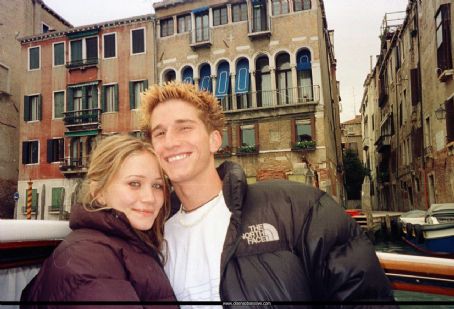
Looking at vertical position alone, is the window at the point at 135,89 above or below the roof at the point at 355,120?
above

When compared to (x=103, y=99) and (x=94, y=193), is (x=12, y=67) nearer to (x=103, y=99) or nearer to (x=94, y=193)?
(x=103, y=99)

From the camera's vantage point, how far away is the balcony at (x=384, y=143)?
0.93 metres

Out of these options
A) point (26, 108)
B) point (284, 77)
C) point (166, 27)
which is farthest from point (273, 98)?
point (26, 108)

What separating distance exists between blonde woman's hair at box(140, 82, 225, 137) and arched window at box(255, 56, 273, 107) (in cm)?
47

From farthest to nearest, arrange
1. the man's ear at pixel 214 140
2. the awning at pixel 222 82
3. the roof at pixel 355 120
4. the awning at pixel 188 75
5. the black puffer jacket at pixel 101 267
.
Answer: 1. the awning at pixel 222 82
2. the awning at pixel 188 75
3. the roof at pixel 355 120
4. the man's ear at pixel 214 140
5. the black puffer jacket at pixel 101 267

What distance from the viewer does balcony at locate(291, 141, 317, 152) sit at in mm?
953

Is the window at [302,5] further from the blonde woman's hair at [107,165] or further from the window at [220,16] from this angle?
the blonde woman's hair at [107,165]

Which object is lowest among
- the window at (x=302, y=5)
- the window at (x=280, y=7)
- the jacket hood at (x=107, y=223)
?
the jacket hood at (x=107, y=223)

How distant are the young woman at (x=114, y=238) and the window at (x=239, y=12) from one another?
2.17ft

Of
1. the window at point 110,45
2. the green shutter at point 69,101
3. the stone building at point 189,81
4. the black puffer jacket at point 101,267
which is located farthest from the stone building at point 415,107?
the green shutter at point 69,101

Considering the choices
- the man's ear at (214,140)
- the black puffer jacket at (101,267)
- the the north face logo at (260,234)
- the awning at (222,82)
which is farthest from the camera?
the awning at (222,82)

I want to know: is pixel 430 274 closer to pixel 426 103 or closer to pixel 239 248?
pixel 426 103

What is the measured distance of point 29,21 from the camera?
1.08 metres

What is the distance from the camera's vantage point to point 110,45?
1.15 m
